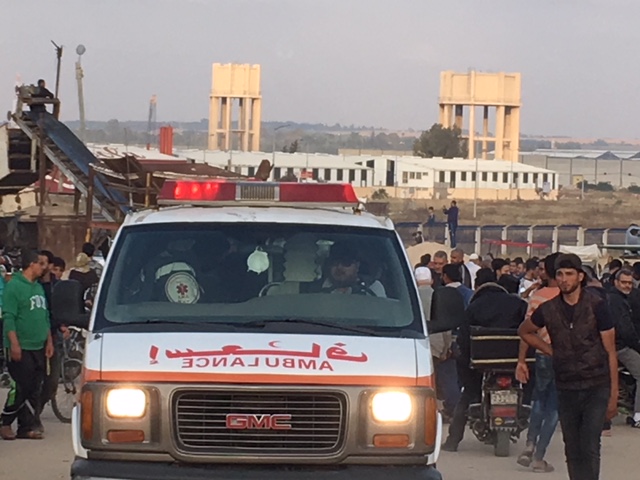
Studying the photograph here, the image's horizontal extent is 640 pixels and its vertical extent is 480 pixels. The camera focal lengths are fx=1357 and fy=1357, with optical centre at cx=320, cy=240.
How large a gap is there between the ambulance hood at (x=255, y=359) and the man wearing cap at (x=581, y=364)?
2.39 meters

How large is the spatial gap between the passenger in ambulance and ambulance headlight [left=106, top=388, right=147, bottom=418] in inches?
59.8

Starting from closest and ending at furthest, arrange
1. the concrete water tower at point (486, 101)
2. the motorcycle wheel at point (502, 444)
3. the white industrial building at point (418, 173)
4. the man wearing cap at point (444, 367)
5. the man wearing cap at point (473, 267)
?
the motorcycle wheel at point (502, 444)
the man wearing cap at point (444, 367)
the man wearing cap at point (473, 267)
the white industrial building at point (418, 173)
the concrete water tower at point (486, 101)

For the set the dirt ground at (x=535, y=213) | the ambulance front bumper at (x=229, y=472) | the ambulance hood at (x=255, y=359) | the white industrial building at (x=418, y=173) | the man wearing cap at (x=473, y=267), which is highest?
the ambulance hood at (x=255, y=359)

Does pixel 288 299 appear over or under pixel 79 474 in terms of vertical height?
over

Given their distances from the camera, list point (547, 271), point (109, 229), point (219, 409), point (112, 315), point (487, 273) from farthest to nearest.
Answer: point (109, 229) → point (487, 273) → point (547, 271) → point (112, 315) → point (219, 409)

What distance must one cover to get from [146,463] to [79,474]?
35cm

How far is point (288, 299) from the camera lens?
25.5 ft

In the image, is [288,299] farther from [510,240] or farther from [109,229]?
[510,240]

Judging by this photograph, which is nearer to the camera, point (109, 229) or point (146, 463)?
point (146, 463)

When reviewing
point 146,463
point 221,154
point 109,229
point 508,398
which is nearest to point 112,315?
point 146,463

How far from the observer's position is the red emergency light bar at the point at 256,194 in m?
8.86

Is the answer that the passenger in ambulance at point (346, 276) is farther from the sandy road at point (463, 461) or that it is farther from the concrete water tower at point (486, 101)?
the concrete water tower at point (486, 101)

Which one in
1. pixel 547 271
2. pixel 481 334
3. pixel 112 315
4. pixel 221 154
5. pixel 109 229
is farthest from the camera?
pixel 221 154

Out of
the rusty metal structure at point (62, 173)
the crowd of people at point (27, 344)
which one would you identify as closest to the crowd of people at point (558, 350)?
the crowd of people at point (27, 344)
